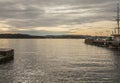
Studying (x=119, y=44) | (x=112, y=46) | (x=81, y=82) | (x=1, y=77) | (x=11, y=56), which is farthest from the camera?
(x=112, y=46)

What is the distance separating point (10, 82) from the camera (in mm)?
37375

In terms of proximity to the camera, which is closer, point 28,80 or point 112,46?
point 28,80

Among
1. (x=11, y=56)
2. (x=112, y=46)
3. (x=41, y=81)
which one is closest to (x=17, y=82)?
(x=41, y=81)

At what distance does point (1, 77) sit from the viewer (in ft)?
135

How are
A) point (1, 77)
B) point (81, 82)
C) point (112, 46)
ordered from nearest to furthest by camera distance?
point (81, 82), point (1, 77), point (112, 46)

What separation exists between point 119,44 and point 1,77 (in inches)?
3959

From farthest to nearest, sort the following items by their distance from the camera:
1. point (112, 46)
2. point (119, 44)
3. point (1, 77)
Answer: point (112, 46)
point (119, 44)
point (1, 77)

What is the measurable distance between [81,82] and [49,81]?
464 cm

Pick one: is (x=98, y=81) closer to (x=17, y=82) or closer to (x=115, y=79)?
(x=115, y=79)

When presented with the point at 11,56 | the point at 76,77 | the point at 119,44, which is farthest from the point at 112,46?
the point at 76,77

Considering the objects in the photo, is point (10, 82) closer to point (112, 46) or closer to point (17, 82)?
point (17, 82)

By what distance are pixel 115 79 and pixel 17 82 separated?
1447 cm

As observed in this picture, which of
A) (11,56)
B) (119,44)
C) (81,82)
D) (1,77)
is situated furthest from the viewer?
(119,44)

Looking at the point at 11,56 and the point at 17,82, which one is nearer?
the point at 17,82
